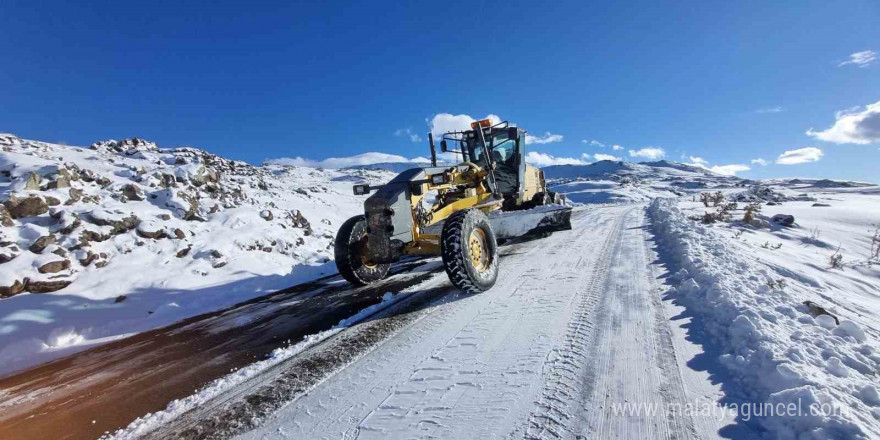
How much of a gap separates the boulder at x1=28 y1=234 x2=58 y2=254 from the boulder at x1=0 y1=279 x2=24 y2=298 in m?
0.91

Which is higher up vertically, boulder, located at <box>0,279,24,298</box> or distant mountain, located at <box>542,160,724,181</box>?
distant mountain, located at <box>542,160,724,181</box>

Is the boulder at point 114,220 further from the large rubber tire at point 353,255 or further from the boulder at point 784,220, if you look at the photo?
the boulder at point 784,220

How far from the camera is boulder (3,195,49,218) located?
6.52m

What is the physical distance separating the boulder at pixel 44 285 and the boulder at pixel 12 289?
8 centimetres

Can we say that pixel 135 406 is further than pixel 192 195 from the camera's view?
No

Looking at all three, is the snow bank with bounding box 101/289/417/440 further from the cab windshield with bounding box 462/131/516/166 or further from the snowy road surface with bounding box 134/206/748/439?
the cab windshield with bounding box 462/131/516/166

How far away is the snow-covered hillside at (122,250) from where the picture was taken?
4.75m

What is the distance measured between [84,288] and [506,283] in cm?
605

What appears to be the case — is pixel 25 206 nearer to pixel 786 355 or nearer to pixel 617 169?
pixel 786 355

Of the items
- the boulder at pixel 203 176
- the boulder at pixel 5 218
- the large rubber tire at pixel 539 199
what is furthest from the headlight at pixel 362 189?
the boulder at pixel 203 176

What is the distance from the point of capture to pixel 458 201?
21.2 ft

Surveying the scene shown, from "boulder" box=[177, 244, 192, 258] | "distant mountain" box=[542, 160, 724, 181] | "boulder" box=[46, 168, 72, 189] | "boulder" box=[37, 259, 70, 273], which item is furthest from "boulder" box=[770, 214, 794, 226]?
"distant mountain" box=[542, 160, 724, 181]

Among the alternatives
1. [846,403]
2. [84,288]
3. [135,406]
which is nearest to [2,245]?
[84,288]

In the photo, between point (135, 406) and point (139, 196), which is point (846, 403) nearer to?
point (135, 406)
